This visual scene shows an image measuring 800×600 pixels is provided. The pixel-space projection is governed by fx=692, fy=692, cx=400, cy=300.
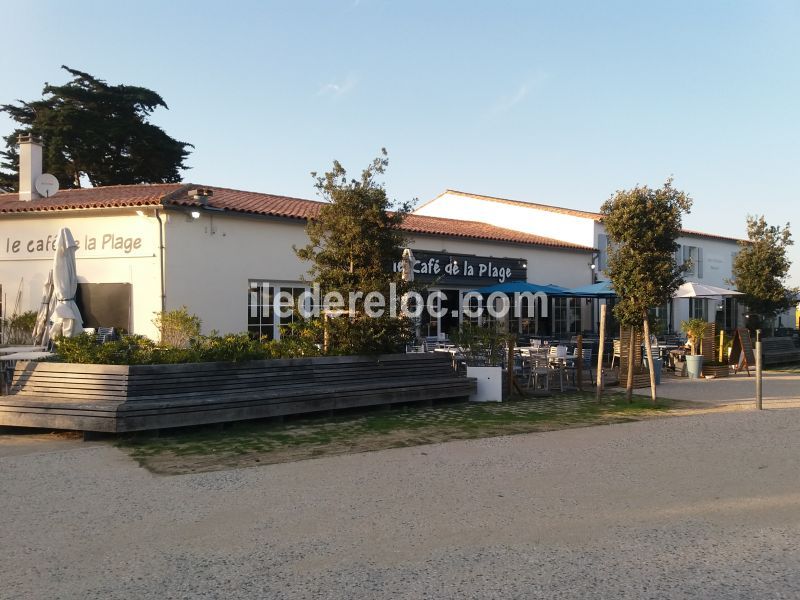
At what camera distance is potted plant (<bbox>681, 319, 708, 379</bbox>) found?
1777cm

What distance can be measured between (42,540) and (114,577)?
3.61 ft

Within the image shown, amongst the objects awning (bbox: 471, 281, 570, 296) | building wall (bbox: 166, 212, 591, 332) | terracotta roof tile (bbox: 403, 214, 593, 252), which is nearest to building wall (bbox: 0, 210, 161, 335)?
building wall (bbox: 166, 212, 591, 332)

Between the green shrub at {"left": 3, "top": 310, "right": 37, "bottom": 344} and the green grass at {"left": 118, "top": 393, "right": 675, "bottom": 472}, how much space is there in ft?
29.2

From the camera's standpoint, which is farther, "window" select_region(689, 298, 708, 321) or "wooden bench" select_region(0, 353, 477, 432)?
"window" select_region(689, 298, 708, 321)

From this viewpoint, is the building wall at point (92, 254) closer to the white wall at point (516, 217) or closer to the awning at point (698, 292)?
the awning at point (698, 292)

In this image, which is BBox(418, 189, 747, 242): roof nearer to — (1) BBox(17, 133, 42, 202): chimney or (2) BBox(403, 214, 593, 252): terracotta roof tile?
(2) BBox(403, 214, 593, 252): terracotta roof tile

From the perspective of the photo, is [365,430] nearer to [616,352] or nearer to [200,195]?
[200,195]

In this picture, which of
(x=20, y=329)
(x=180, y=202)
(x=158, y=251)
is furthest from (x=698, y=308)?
(x=20, y=329)

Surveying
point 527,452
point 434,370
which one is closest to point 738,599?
point 527,452

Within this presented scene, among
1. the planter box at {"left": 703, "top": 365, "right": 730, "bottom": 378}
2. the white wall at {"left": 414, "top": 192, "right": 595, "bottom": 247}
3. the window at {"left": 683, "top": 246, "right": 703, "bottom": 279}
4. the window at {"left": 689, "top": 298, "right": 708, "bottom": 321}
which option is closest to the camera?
the planter box at {"left": 703, "top": 365, "right": 730, "bottom": 378}

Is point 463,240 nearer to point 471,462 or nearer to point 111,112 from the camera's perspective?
point 471,462

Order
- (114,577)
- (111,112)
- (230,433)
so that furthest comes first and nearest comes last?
(111,112)
(230,433)
(114,577)

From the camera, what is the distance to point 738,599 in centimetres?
393

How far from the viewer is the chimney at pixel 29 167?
62.2 feet
